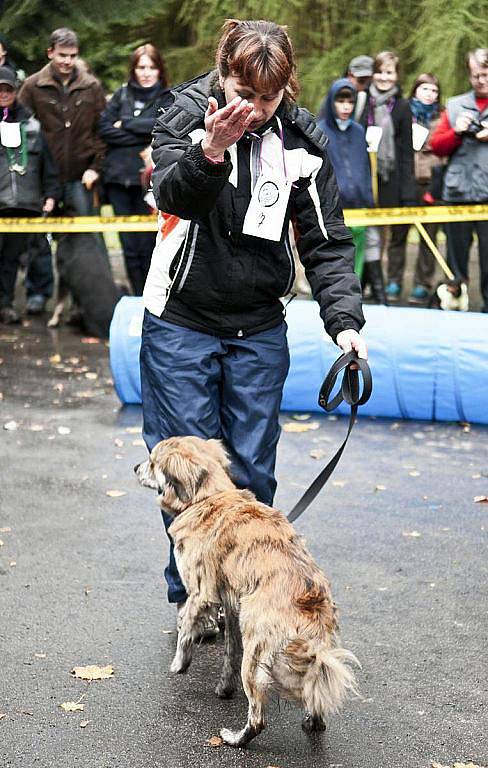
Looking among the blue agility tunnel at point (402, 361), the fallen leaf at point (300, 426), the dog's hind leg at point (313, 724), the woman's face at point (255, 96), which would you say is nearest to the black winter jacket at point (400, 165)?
the blue agility tunnel at point (402, 361)

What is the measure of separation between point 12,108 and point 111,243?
6943 millimetres

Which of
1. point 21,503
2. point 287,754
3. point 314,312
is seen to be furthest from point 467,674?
point 314,312

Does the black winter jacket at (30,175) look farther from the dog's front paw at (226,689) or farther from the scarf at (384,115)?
the dog's front paw at (226,689)

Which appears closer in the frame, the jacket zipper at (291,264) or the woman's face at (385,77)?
the jacket zipper at (291,264)

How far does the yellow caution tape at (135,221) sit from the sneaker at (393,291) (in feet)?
5.06

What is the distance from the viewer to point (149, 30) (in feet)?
55.0

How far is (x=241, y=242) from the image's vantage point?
4297 mm

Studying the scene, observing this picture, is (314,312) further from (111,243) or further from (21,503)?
(111,243)

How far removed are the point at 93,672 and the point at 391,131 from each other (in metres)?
8.24

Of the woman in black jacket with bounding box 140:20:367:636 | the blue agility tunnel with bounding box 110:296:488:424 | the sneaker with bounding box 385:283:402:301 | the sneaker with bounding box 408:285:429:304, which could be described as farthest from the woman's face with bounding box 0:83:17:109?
the woman in black jacket with bounding box 140:20:367:636

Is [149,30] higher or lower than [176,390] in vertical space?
higher

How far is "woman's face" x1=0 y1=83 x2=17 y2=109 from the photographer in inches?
417

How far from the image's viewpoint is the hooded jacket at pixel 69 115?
438 inches

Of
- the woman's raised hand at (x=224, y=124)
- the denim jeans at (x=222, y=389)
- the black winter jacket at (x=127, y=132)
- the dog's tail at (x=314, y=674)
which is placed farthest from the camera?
the black winter jacket at (x=127, y=132)
